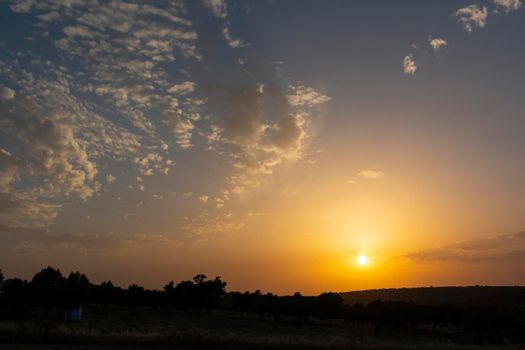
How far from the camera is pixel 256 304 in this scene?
468ft

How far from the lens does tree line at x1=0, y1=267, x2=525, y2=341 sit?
286 feet

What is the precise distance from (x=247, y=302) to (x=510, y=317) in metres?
92.8

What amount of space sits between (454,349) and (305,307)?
300 ft

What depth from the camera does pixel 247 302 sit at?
16312 cm

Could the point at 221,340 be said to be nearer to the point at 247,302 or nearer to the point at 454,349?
the point at 454,349

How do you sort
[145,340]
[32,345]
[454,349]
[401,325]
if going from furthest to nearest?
1. [401,325]
2. [454,349]
3. [145,340]
4. [32,345]

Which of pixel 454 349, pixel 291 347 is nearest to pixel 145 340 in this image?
pixel 291 347

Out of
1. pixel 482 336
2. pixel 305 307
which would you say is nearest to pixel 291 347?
pixel 482 336

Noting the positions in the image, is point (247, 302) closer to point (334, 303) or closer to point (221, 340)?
point (334, 303)

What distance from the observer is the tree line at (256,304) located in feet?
286

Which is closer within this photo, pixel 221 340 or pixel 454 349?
pixel 221 340

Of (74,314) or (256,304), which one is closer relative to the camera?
(74,314)

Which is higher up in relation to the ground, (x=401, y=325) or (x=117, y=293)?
(x=117, y=293)

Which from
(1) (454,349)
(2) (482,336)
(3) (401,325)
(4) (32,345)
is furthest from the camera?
(3) (401,325)
